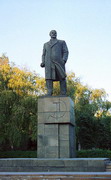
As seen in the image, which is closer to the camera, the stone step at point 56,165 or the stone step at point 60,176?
the stone step at point 60,176

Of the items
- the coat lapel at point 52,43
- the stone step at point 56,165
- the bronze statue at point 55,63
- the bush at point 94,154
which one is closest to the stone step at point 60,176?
the stone step at point 56,165

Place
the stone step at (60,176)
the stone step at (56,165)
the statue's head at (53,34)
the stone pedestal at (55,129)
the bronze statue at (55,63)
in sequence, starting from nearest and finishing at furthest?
the stone step at (60,176)
the stone step at (56,165)
the stone pedestal at (55,129)
the bronze statue at (55,63)
the statue's head at (53,34)

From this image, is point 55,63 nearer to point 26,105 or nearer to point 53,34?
point 53,34

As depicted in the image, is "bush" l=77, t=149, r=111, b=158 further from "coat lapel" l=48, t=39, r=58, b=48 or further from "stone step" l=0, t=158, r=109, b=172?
"coat lapel" l=48, t=39, r=58, b=48

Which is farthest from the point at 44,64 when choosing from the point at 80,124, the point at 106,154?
the point at 80,124

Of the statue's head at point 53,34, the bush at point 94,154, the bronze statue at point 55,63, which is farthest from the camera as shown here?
the bush at point 94,154

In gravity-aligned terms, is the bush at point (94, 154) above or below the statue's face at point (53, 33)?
below

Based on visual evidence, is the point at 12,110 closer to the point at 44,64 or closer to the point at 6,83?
the point at 6,83

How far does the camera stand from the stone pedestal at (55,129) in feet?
35.2

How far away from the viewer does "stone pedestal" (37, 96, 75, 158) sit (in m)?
10.7

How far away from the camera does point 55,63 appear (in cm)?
1186

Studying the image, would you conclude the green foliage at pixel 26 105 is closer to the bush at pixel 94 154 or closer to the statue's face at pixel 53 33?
the bush at pixel 94 154

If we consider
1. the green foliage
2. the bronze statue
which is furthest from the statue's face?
the green foliage

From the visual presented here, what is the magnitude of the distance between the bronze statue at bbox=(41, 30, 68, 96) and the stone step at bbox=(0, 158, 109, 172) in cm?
339
